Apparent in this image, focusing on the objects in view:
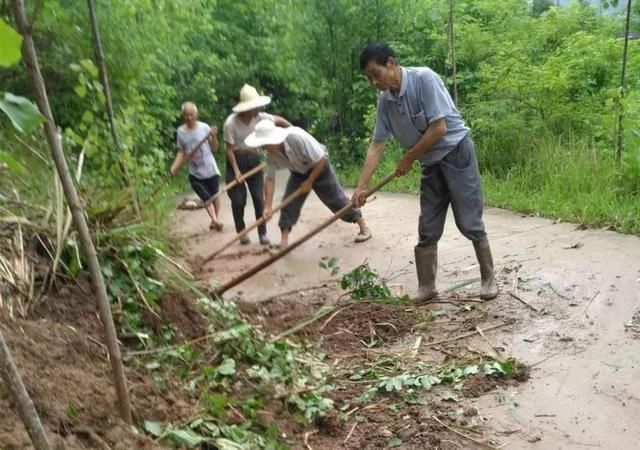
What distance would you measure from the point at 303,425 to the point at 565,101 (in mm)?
7412

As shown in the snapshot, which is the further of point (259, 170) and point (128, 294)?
point (259, 170)

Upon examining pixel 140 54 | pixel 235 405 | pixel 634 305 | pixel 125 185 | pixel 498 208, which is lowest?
pixel 498 208

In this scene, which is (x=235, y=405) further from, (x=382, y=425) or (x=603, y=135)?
(x=603, y=135)

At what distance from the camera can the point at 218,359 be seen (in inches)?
135

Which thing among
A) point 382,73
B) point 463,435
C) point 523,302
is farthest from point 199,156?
point 463,435

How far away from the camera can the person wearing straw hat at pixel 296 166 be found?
19.8 ft

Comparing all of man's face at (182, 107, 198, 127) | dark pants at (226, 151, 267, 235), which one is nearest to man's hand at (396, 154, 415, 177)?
dark pants at (226, 151, 267, 235)

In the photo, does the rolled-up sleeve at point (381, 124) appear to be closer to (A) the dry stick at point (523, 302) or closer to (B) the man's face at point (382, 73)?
(B) the man's face at point (382, 73)

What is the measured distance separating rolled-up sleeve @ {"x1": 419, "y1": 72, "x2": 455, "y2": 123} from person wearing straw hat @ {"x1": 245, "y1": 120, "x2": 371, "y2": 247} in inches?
79.6

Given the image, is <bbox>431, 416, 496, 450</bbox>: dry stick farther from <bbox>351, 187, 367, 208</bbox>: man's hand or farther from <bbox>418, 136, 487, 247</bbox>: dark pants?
<bbox>351, 187, 367, 208</bbox>: man's hand

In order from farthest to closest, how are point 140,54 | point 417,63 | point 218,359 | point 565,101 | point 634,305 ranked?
point 417,63 → point 565,101 → point 140,54 → point 634,305 → point 218,359

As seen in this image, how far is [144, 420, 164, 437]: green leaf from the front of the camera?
8.20ft

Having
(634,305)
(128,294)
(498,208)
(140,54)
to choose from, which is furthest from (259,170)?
(634,305)

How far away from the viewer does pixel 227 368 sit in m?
3.24
